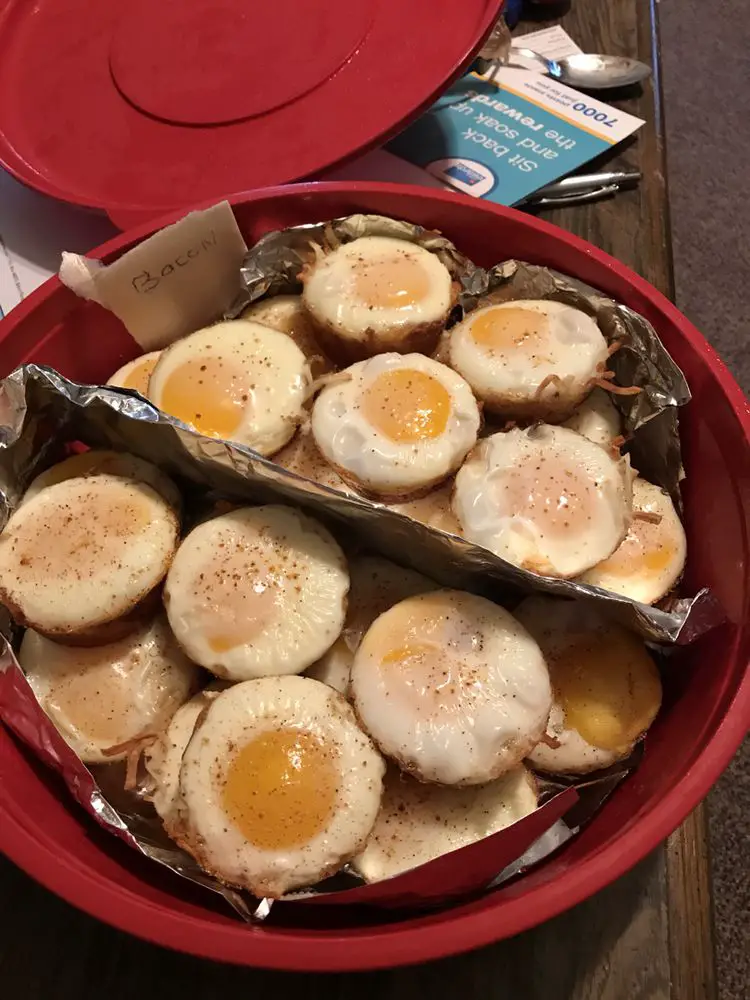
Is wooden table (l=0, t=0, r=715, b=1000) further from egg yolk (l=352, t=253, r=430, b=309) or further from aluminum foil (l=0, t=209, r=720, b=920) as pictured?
egg yolk (l=352, t=253, r=430, b=309)

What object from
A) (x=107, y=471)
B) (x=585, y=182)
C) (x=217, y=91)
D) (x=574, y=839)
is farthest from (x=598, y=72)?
(x=574, y=839)

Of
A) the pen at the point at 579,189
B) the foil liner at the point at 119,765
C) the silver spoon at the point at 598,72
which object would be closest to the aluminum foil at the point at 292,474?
the foil liner at the point at 119,765

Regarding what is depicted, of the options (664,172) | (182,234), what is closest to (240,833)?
(182,234)

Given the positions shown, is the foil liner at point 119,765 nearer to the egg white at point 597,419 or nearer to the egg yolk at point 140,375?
the egg yolk at point 140,375

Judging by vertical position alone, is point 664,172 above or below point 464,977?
above

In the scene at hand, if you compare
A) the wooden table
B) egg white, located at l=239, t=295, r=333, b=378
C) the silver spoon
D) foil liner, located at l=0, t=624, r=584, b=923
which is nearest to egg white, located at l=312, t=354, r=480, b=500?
egg white, located at l=239, t=295, r=333, b=378

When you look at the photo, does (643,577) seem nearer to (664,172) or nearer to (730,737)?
(730,737)
